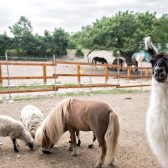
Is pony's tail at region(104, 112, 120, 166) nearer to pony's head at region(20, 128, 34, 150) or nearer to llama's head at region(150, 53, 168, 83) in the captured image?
llama's head at region(150, 53, 168, 83)

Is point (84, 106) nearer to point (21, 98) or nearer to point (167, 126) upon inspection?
point (167, 126)

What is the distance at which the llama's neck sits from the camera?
315 centimetres

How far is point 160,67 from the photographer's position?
3.14 m

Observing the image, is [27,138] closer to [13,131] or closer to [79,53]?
[13,131]

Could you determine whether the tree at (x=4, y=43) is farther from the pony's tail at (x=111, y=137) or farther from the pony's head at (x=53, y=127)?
the pony's tail at (x=111, y=137)

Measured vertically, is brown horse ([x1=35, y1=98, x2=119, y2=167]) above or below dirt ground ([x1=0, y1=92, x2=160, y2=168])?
above

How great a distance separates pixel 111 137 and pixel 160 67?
1.53m

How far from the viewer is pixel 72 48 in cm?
3881

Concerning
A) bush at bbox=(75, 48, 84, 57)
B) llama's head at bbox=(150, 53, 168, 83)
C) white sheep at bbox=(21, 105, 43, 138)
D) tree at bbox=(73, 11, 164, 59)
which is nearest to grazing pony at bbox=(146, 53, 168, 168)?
llama's head at bbox=(150, 53, 168, 83)

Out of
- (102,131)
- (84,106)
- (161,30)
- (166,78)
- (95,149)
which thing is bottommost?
(95,149)

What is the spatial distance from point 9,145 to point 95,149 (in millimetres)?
1701

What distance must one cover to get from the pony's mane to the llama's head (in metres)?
2.02

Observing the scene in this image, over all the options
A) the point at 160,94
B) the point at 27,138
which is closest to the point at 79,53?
the point at 27,138

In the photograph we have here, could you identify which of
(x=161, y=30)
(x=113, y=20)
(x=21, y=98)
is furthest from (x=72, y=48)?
(x=21, y=98)
